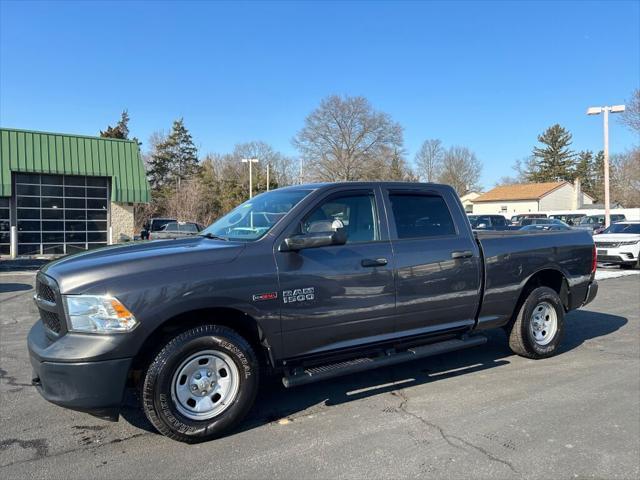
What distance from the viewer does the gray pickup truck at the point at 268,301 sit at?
3484 mm

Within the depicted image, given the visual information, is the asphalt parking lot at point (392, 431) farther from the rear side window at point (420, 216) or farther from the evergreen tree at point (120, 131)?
the evergreen tree at point (120, 131)

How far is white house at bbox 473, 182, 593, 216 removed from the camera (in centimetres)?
7250

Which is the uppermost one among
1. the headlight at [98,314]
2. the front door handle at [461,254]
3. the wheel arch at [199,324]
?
the front door handle at [461,254]

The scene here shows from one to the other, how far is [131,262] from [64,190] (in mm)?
21977

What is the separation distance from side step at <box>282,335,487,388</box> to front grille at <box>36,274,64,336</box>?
1.71m

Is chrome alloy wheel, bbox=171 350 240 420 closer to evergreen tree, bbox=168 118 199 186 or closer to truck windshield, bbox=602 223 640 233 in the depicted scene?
truck windshield, bbox=602 223 640 233

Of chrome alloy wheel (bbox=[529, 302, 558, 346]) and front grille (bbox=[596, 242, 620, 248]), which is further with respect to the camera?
front grille (bbox=[596, 242, 620, 248])

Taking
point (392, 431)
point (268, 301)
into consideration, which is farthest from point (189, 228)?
point (392, 431)

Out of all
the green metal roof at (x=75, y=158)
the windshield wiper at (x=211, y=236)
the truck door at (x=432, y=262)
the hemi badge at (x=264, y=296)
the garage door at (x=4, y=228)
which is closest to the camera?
the hemi badge at (x=264, y=296)

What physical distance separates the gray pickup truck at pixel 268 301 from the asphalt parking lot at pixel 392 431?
34 cm

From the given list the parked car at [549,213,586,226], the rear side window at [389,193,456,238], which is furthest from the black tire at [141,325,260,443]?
the parked car at [549,213,586,226]

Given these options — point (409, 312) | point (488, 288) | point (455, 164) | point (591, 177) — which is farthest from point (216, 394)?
point (591, 177)

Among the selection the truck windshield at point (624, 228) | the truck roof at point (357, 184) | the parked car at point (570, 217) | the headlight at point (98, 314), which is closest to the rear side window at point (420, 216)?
the truck roof at point (357, 184)

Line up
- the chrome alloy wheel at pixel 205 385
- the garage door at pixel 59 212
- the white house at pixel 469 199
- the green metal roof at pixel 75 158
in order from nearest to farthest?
the chrome alloy wheel at pixel 205 385 < the green metal roof at pixel 75 158 < the garage door at pixel 59 212 < the white house at pixel 469 199
